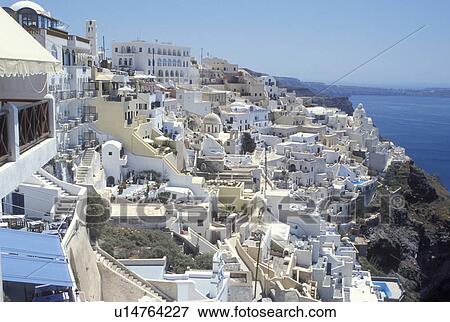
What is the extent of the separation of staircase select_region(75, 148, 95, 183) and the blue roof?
6.22 metres

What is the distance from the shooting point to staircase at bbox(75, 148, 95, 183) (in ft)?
37.2

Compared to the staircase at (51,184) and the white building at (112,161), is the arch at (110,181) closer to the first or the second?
the white building at (112,161)

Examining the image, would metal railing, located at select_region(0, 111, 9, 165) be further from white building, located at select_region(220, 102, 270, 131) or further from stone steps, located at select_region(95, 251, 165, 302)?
white building, located at select_region(220, 102, 270, 131)

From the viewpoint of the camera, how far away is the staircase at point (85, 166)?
37.2ft

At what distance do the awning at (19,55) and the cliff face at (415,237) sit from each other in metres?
16.7

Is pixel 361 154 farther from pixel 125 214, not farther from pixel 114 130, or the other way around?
pixel 125 214

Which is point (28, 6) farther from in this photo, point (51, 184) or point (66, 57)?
point (51, 184)

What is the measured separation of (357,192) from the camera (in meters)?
21.1

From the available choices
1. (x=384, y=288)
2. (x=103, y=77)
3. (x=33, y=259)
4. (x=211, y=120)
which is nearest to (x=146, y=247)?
(x=33, y=259)

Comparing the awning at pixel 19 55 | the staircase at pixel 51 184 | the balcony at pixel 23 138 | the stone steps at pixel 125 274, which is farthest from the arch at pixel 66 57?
the awning at pixel 19 55

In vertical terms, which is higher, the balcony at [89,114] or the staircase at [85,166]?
the balcony at [89,114]
